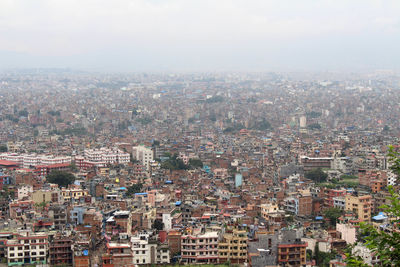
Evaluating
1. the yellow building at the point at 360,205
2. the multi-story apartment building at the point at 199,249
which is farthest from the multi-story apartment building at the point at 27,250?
the yellow building at the point at 360,205

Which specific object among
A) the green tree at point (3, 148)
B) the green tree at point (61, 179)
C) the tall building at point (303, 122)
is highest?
the green tree at point (61, 179)

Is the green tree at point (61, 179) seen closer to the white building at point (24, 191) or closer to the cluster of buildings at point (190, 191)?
the cluster of buildings at point (190, 191)

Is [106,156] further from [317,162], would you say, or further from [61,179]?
[317,162]

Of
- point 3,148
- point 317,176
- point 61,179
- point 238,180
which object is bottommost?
point 3,148

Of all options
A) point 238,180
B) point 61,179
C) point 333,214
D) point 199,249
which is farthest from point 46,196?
point 333,214

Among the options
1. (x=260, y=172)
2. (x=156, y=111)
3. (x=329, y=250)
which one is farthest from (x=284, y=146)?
(x=156, y=111)
